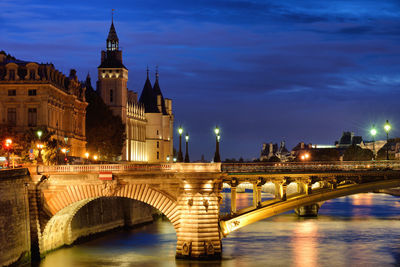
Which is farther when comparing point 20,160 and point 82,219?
point 20,160

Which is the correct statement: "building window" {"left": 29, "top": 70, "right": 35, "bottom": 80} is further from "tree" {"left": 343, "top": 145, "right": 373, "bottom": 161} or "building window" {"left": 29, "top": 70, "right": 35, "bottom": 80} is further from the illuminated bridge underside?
"tree" {"left": 343, "top": 145, "right": 373, "bottom": 161}

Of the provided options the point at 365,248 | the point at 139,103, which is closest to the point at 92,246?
the point at 365,248

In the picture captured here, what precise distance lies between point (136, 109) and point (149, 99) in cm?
1249

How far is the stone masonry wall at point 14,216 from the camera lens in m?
48.5

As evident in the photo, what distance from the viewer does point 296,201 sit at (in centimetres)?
5709

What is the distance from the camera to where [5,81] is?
274ft

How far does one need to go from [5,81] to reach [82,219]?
24.5 meters

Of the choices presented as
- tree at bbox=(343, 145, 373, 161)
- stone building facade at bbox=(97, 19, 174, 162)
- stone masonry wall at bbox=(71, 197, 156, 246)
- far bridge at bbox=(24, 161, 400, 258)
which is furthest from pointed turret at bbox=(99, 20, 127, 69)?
far bridge at bbox=(24, 161, 400, 258)

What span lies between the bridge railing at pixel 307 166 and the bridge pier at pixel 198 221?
3788 millimetres

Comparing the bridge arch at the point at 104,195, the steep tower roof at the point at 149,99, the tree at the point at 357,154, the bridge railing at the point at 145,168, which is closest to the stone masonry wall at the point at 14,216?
the bridge arch at the point at 104,195

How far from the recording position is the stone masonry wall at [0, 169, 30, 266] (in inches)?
1909

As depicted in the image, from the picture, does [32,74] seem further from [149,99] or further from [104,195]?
[149,99]

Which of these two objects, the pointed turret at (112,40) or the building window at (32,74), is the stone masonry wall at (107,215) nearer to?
the building window at (32,74)

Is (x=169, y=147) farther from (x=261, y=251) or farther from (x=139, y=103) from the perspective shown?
(x=261, y=251)
